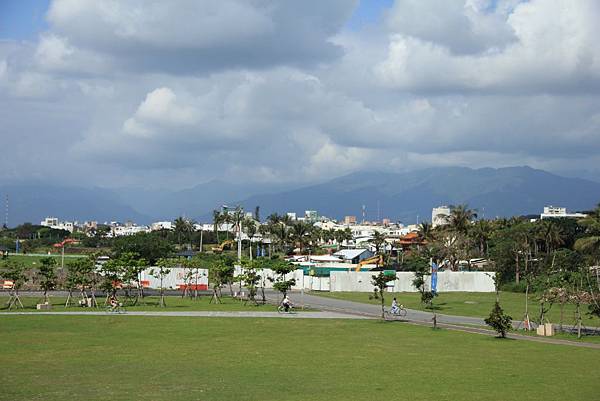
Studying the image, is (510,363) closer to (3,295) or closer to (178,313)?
(178,313)

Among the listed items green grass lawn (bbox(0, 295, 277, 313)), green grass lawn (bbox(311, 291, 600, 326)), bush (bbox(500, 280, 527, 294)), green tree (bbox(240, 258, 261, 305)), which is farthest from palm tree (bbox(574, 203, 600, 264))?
green tree (bbox(240, 258, 261, 305))

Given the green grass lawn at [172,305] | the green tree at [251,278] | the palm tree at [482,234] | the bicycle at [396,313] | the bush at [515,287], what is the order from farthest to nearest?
the palm tree at [482,234], the bush at [515,287], the green tree at [251,278], the green grass lawn at [172,305], the bicycle at [396,313]

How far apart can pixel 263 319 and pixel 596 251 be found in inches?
1273

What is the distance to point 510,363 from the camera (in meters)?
28.5

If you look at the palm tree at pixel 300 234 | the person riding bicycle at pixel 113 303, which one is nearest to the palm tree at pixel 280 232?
the palm tree at pixel 300 234

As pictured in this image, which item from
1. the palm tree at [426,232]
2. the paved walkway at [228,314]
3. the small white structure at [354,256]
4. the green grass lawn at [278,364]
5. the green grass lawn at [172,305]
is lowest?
the green grass lawn at [278,364]

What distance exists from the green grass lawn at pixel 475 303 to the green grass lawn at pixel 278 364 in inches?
507

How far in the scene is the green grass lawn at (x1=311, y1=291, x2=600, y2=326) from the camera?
5071 centimetres

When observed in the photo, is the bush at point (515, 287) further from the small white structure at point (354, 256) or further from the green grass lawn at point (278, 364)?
the small white structure at point (354, 256)

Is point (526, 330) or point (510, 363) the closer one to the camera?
point (510, 363)

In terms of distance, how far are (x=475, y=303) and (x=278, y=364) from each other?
3857 centimetres

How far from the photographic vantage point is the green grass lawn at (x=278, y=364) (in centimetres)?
2188

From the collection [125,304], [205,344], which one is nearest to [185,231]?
[125,304]

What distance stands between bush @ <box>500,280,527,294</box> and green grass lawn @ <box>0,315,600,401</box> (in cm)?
3677
